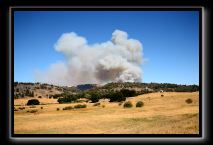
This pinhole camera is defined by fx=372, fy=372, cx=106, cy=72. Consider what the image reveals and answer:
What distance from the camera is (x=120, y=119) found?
14617 mm

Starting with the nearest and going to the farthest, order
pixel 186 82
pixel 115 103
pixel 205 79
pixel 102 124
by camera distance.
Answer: pixel 205 79 → pixel 186 82 → pixel 102 124 → pixel 115 103

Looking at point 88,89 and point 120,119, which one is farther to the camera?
point 88,89

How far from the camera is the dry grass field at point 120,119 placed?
12.4 m

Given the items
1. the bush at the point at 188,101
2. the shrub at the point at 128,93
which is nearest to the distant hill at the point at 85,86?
the shrub at the point at 128,93

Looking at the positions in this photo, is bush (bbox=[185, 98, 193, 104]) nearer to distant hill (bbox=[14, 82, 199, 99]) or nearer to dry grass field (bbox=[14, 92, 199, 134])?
dry grass field (bbox=[14, 92, 199, 134])

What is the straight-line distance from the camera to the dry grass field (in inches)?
489
